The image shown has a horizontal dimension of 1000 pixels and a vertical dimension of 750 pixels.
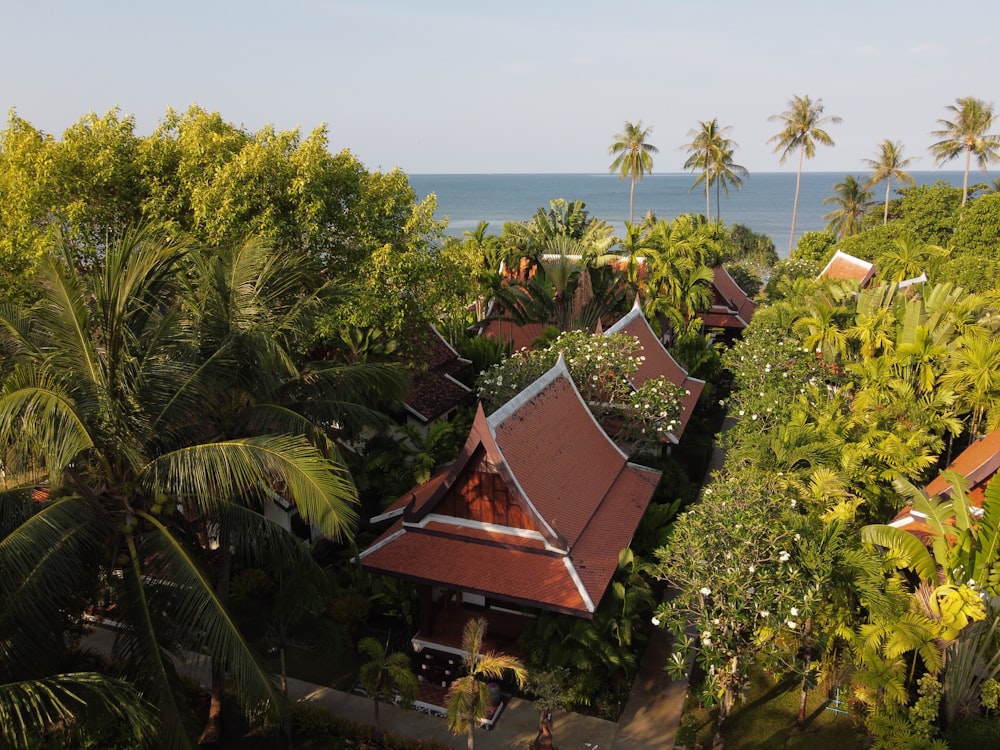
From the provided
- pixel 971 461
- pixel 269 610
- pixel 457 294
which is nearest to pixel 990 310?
pixel 971 461

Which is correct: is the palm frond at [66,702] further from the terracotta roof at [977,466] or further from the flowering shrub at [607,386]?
the terracotta roof at [977,466]

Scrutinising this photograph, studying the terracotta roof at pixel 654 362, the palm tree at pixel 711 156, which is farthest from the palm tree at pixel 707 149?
the terracotta roof at pixel 654 362

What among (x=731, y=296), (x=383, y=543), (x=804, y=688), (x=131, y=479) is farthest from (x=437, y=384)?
(x=731, y=296)

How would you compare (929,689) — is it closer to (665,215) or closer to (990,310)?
(990,310)

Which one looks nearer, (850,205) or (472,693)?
(472,693)

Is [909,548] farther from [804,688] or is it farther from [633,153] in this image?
[633,153]
